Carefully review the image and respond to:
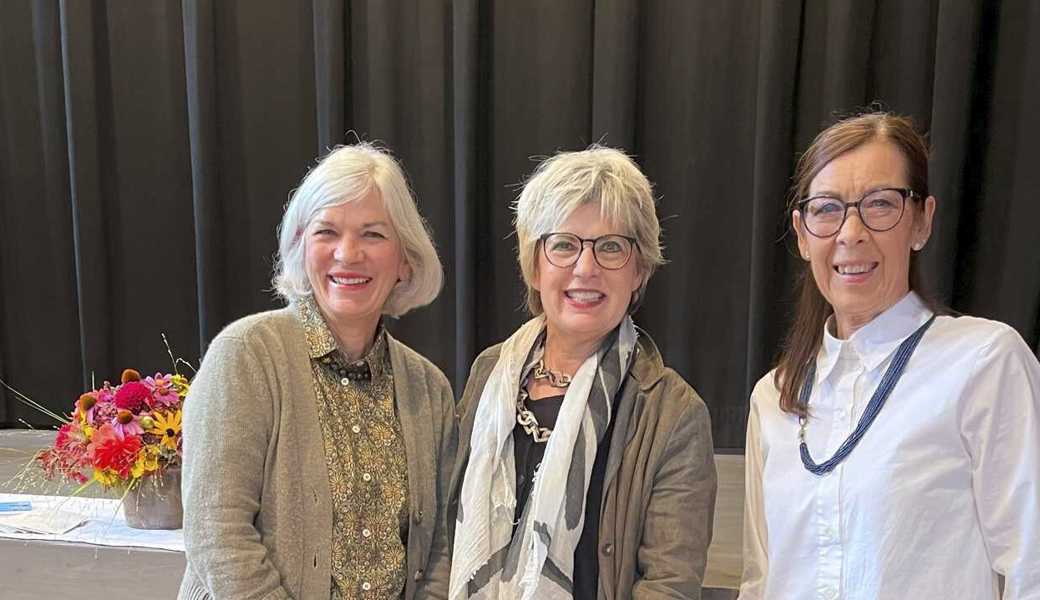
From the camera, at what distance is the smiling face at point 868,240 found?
53.6 inches

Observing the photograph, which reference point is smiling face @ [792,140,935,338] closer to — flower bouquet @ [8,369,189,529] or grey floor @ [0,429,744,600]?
grey floor @ [0,429,744,600]

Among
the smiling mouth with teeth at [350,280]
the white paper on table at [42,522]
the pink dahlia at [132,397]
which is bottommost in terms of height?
the white paper on table at [42,522]

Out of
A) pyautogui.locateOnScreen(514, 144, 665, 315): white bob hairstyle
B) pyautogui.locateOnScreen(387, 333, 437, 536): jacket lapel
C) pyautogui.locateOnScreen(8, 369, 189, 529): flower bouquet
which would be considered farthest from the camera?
pyautogui.locateOnScreen(8, 369, 189, 529): flower bouquet

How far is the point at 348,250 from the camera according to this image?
151cm

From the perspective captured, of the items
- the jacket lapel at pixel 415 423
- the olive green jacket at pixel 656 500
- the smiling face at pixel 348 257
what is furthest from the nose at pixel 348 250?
the olive green jacket at pixel 656 500

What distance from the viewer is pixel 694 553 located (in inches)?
55.0

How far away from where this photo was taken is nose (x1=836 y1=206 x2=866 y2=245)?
4.43ft

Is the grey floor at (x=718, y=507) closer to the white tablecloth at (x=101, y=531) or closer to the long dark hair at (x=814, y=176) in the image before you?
the white tablecloth at (x=101, y=531)

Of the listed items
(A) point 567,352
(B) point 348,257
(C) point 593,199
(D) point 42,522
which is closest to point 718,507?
(A) point 567,352

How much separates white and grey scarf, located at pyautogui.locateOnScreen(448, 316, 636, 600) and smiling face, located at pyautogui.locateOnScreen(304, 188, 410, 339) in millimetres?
318

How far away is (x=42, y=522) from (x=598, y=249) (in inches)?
73.2

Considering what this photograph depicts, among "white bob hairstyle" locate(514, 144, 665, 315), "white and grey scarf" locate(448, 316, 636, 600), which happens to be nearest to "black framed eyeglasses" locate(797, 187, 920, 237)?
"white bob hairstyle" locate(514, 144, 665, 315)

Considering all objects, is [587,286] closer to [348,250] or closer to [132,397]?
[348,250]

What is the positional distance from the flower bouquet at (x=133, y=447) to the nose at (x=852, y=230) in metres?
1.67
